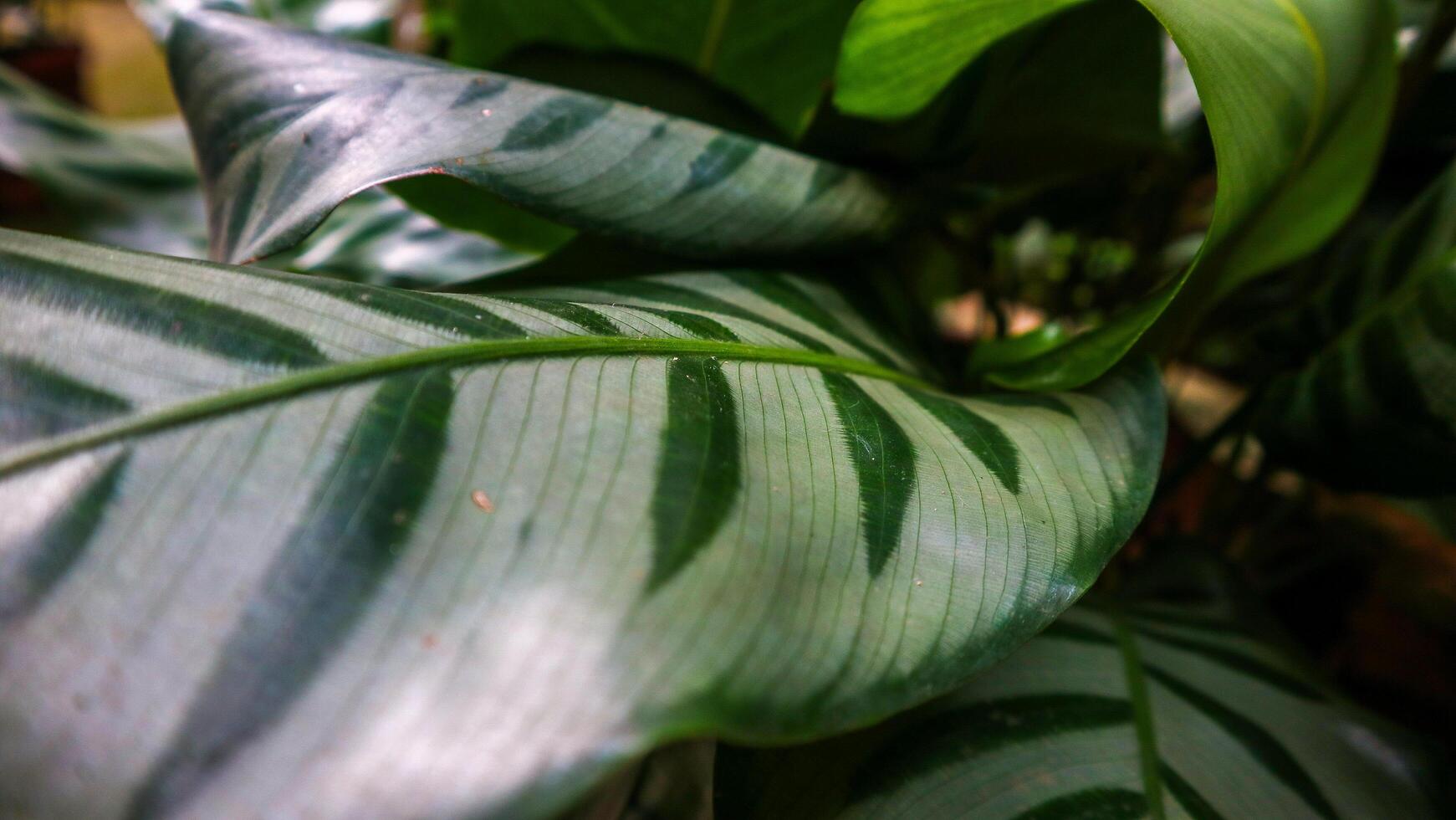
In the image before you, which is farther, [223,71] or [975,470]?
[223,71]

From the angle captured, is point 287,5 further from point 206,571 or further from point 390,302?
point 206,571

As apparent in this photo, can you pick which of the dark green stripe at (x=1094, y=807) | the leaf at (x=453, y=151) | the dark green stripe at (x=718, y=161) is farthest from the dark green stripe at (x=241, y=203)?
the dark green stripe at (x=1094, y=807)

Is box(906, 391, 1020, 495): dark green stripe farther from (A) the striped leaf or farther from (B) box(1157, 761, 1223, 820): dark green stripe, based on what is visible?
(A) the striped leaf

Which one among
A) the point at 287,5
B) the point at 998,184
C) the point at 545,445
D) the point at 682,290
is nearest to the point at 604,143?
the point at 682,290

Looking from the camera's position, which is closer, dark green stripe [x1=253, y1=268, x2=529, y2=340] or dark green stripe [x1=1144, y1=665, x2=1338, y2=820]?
dark green stripe [x1=253, y1=268, x2=529, y2=340]

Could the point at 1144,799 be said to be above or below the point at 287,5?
below

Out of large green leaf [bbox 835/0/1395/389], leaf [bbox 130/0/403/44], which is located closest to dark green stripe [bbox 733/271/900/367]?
large green leaf [bbox 835/0/1395/389]
